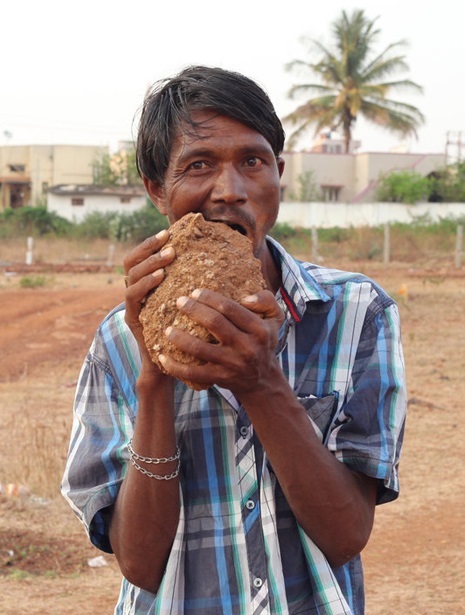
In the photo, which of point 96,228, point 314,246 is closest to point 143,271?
point 314,246

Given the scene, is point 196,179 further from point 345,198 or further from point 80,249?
point 345,198

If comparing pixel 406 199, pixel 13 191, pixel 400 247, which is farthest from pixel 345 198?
pixel 13 191

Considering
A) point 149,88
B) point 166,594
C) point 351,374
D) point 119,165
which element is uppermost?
point 119,165

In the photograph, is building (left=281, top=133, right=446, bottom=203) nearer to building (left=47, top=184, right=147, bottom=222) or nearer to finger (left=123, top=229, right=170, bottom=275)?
building (left=47, top=184, right=147, bottom=222)

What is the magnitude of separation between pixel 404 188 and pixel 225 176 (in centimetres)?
3084

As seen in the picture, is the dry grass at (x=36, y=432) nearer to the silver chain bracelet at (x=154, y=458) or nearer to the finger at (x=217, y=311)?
the silver chain bracelet at (x=154, y=458)

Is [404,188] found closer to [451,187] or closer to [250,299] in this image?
[451,187]

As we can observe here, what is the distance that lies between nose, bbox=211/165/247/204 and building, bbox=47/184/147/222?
3037cm

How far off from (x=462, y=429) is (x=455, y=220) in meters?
22.2

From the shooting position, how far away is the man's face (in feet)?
4.91

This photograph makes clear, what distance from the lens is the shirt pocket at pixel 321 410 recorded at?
1.48 m

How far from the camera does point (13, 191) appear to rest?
42031 millimetres

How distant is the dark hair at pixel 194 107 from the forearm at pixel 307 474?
509 millimetres

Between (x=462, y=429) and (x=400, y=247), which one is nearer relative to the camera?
(x=462, y=429)
